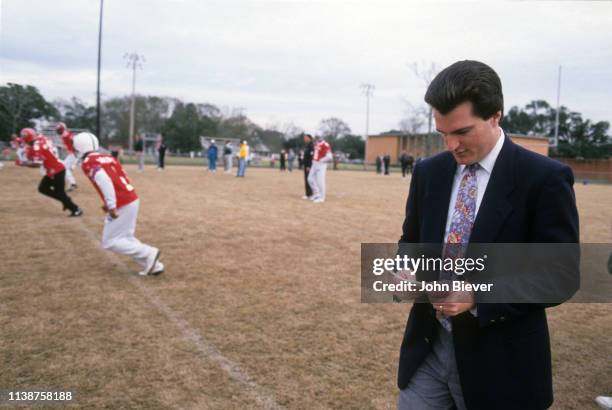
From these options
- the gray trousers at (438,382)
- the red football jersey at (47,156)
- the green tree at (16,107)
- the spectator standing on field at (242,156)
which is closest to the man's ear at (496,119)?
the gray trousers at (438,382)

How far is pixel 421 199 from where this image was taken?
192 cm

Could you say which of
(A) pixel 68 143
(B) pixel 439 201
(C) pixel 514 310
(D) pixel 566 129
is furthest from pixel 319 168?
(D) pixel 566 129

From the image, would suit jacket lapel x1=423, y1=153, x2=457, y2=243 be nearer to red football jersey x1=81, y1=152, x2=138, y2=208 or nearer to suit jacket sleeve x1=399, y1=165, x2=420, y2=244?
suit jacket sleeve x1=399, y1=165, x2=420, y2=244

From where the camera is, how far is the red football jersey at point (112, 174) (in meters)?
6.05

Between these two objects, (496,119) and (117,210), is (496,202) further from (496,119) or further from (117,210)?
(117,210)

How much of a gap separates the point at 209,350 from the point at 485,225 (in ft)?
9.99

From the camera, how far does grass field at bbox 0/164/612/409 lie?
11.1 ft

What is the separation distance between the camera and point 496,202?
63.6 inches

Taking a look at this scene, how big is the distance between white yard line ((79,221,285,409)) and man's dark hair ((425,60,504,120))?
2443 mm

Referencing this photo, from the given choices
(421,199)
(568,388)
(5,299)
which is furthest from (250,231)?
(421,199)

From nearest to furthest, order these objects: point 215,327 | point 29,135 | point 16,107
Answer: point 215,327, point 16,107, point 29,135

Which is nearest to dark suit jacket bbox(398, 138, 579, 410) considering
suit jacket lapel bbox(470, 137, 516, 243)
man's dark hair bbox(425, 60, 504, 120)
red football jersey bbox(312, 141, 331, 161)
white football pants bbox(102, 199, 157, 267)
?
suit jacket lapel bbox(470, 137, 516, 243)

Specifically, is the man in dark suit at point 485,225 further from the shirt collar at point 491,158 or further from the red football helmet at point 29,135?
the red football helmet at point 29,135

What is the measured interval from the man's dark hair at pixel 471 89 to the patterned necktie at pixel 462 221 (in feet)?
0.84
